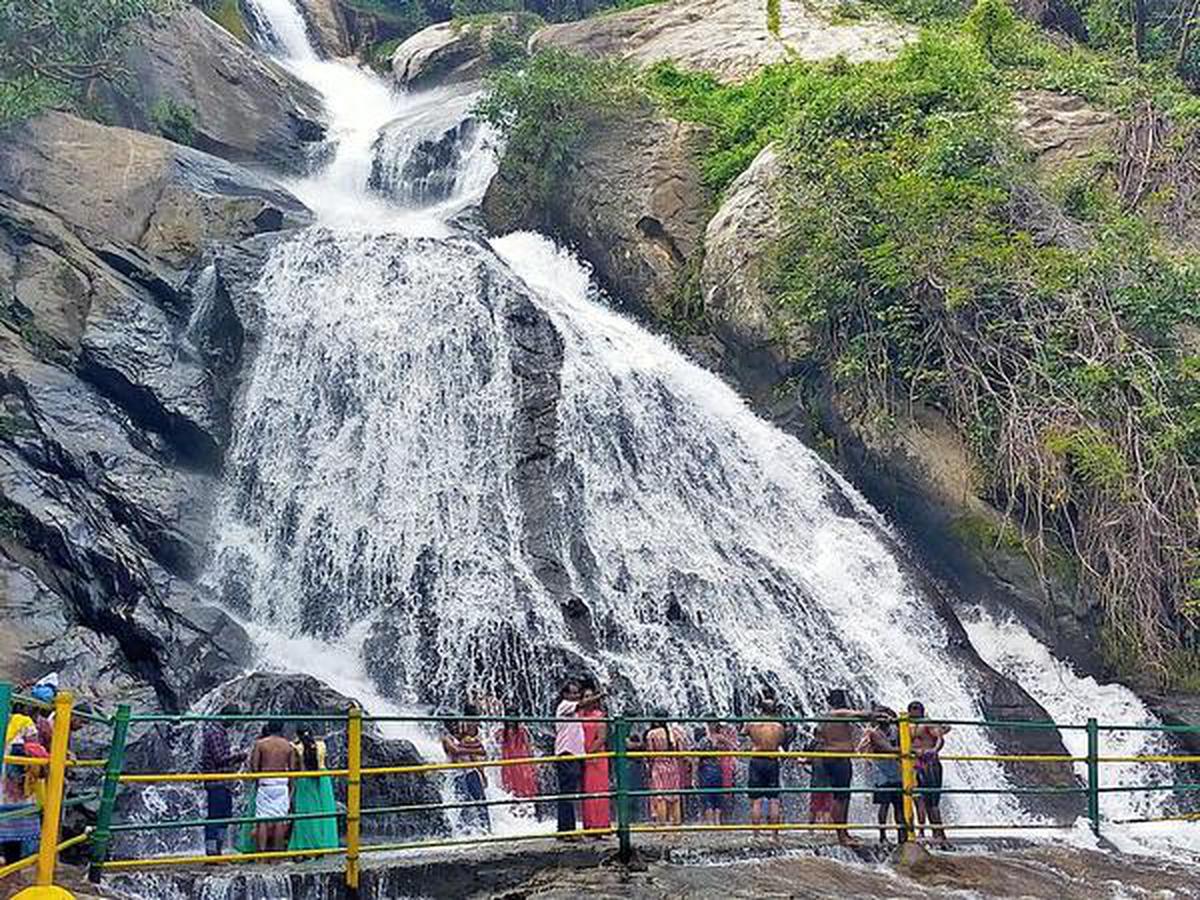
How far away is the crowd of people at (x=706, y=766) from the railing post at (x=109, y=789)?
111 inches

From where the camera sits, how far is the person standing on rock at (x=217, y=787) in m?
10.7

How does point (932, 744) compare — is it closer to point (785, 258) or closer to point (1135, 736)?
point (1135, 736)

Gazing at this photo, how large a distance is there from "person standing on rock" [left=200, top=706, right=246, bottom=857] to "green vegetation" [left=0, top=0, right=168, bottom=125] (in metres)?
15.6

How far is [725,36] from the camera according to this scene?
3019cm

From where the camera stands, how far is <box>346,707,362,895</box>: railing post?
7.72 meters

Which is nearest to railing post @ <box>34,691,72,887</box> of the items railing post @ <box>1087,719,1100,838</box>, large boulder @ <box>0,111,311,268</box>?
railing post @ <box>1087,719,1100,838</box>

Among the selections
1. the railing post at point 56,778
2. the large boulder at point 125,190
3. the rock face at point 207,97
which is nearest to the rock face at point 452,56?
the rock face at point 207,97

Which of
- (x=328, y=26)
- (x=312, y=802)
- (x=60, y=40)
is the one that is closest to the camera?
(x=312, y=802)

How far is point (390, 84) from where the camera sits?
3619 centimetres

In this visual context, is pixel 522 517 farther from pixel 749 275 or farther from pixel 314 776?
pixel 314 776

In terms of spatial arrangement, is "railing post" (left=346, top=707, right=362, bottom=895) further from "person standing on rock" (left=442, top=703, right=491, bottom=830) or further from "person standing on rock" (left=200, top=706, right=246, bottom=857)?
"person standing on rock" (left=442, top=703, right=491, bottom=830)

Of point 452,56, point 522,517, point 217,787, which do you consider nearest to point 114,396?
point 522,517

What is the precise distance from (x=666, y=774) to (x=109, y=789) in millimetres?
5883

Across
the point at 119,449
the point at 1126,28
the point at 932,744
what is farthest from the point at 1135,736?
the point at 1126,28
